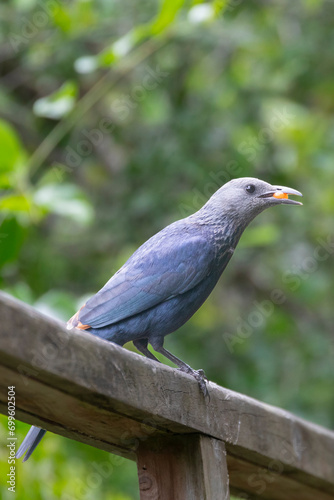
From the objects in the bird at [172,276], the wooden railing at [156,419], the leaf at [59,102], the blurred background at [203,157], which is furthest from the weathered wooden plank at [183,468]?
the blurred background at [203,157]

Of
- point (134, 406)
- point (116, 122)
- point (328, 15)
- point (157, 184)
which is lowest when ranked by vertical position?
point (134, 406)

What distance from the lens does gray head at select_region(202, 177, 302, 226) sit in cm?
299

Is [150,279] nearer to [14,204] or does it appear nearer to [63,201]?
[14,204]

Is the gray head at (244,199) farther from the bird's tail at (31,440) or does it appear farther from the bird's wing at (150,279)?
the bird's tail at (31,440)

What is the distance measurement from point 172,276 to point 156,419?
84 cm

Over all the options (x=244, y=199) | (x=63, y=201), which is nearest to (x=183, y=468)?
(x=244, y=199)

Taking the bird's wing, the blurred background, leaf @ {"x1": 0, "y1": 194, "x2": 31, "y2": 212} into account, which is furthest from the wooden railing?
the blurred background

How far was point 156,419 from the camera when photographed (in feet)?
6.59

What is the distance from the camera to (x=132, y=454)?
7.48 ft

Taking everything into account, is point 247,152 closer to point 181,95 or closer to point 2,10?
point 181,95

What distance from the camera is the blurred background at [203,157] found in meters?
5.34

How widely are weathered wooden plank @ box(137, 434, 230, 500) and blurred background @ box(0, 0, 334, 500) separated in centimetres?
269

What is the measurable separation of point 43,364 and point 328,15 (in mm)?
5365

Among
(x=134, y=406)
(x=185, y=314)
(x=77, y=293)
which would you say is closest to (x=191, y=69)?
(x=77, y=293)
